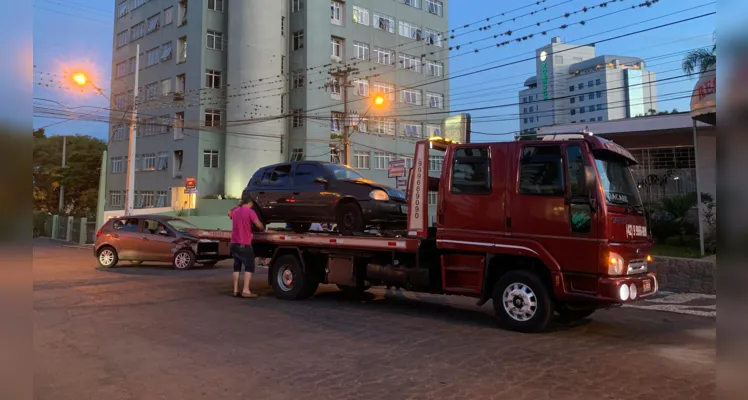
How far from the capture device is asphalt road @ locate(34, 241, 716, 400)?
470cm

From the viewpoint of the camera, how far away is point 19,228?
1353mm

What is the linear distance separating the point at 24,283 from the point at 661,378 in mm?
5653

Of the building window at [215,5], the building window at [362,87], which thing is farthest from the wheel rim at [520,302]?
the building window at [215,5]

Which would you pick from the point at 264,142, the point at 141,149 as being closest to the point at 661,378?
the point at 264,142

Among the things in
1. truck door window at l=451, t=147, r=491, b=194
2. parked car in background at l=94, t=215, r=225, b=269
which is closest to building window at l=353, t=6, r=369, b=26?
parked car in background at l=94, t=215, r=225, b=269

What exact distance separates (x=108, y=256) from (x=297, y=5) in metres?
32.9

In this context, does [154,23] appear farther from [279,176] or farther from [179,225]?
[279,176]

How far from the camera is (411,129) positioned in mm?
48594

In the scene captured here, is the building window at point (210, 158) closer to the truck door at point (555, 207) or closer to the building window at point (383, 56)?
the building window at point (383, 56)

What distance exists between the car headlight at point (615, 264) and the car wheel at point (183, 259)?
12539 millimetres

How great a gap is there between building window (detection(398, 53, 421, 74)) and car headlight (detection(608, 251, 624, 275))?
42925mm

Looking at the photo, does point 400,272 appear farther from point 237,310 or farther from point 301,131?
point 301,131

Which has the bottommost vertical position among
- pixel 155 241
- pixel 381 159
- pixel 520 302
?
pixel 520 302

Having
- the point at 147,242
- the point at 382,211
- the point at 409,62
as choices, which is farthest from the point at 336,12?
the point at 382,211
